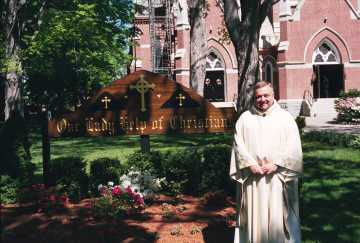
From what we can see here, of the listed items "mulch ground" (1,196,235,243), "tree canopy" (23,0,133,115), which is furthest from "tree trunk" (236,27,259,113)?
"tree canopy" (23,0,133,115)

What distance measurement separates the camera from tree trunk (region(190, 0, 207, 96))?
54.3 feet

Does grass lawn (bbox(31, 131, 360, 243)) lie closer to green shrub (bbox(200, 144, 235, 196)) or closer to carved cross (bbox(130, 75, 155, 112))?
green shrub (bbox(200, 144, 235, 196))

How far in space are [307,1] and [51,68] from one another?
18073 mm

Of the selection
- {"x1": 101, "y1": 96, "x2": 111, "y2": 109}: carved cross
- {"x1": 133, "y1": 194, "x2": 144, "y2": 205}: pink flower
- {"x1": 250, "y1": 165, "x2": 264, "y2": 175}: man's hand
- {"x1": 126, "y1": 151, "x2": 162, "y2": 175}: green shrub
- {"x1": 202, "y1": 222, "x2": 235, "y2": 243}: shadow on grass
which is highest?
{"x1": 101, "y1": 96, "x2": 111, "y2": 109}: carved cross

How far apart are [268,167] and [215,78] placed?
29675 millimetres

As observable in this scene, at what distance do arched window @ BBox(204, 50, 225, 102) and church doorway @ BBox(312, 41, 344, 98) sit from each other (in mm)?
6319

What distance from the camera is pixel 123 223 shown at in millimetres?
6555

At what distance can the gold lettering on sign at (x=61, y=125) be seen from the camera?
25.8ft

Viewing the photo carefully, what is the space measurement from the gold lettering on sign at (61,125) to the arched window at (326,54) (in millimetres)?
24926

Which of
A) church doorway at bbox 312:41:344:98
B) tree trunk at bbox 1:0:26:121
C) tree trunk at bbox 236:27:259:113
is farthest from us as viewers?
church doorway at bbox 312:41:344:98

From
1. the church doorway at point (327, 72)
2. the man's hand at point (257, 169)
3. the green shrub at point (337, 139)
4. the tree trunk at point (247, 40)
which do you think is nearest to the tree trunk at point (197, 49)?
the green shrub at point (337, 139)

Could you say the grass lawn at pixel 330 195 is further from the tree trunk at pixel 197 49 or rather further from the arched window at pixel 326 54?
the arched window at pixel 326 54

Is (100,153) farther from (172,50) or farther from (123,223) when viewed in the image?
(172,50)

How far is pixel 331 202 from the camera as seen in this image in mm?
7809
